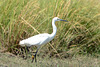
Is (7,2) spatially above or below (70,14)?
above

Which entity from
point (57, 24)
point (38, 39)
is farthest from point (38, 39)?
point (57, 24)

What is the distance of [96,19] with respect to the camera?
7027 millimetres

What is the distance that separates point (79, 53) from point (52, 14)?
4.44 feet

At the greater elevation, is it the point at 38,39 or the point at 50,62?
the point at 38,39

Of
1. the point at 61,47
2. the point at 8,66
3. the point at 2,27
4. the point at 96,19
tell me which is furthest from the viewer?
the point at 96,19

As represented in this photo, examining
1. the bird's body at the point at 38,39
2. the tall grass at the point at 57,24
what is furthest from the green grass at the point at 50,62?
the bird's body at the point at 38,39

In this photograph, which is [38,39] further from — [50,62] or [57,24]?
[57,24]

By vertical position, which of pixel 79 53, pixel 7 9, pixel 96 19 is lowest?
pixel 79 53

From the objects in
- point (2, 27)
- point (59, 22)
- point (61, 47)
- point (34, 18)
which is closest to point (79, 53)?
point (61, 47)

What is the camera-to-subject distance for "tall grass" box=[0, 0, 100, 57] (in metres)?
6.15

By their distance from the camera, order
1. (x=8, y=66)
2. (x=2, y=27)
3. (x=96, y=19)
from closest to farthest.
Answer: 1. (x=8, y=66)
2. (x=2, y=27)
3. (x=96, y=19)

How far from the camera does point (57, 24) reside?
6598 mm

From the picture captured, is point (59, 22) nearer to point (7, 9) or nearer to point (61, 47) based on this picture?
point (61, 47)

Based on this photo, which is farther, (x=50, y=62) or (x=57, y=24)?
(x=57, y=24)
